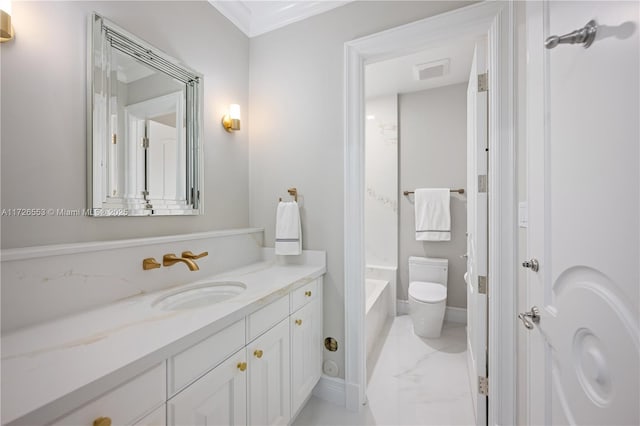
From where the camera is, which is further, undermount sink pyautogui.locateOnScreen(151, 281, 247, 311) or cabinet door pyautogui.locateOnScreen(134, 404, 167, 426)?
undermount sink pyautogui.locateOnScreen(151, 281, 247, 311)

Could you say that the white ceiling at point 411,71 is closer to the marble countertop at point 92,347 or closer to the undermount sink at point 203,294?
the undermount sink at point 203,294

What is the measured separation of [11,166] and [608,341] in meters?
1.75

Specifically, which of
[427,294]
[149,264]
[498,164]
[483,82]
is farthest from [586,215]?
[427,294]

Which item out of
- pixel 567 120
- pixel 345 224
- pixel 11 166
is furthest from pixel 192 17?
pixel 567 120

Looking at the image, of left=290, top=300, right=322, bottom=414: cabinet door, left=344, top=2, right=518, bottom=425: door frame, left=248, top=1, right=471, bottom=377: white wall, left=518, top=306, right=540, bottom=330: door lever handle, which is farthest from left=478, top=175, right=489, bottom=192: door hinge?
left=290, top=300, right=322, bottom=414: cabinet door

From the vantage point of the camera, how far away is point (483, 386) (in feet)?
4.66

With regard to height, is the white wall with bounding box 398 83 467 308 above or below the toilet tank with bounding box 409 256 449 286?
above

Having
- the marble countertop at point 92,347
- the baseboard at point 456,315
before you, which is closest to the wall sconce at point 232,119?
the marble countertop at point 92,347

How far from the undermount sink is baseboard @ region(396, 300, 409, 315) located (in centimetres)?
224

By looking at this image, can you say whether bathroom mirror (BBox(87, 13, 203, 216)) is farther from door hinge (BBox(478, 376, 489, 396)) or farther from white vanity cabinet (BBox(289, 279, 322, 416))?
door hinge (BBox(478, 376, 489, 396))

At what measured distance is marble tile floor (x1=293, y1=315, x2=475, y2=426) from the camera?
60.8 inches

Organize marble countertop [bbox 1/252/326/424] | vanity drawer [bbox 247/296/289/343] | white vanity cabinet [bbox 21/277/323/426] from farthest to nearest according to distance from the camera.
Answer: vanity drawer [bbox 247/296/289/343] → white vanity cabinet [bbox 21/277/323/426] → marble countertop [bbox 1/252/326/424]

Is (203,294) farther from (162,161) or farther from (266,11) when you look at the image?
(266,11)

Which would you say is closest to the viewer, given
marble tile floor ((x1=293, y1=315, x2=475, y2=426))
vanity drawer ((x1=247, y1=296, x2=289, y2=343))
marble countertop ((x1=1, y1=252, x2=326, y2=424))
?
marble countertop ((x1=1, y1=252, x2=326, y2=424))
